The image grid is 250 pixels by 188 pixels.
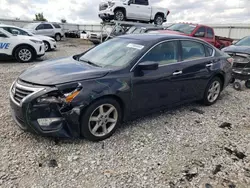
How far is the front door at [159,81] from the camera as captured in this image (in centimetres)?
345

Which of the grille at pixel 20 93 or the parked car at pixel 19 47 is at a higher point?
the parked car at pixel 19 47

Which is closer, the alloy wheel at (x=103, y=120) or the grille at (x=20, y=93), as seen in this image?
the grille at (x=20, y=93)

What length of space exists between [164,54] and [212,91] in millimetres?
1767

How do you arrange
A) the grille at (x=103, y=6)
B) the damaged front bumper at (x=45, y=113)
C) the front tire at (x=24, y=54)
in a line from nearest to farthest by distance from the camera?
1. the damaged front bumper at (x=45, y=113)
2. the front tire at (x=24, y=54)
3. the grille at (x=103, y=6)

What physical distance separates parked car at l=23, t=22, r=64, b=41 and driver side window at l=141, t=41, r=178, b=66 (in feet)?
46.9

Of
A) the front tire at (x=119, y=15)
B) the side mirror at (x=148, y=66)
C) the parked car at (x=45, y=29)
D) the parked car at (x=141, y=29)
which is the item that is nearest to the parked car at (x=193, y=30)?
the parked car at (x=141, y=29)

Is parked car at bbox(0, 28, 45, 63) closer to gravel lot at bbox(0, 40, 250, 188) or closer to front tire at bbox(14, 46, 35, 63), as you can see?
front tire at bbox(14, 46, 35, 63)

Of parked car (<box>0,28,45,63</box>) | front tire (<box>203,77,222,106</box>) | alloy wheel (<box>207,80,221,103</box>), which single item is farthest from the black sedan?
parked car (<box>0,28,45,63</box>)

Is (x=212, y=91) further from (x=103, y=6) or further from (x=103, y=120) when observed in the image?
(x=103, y=6)

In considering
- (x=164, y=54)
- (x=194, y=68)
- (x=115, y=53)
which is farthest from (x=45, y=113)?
(x=194, y=68)

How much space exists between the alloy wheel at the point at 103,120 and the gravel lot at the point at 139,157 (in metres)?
0.17

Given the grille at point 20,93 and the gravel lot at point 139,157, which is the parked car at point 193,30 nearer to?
the gravel lot at point 139,157

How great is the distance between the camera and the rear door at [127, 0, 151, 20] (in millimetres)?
13666

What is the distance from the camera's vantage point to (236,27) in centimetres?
1622
